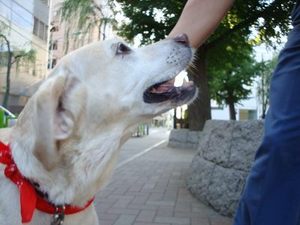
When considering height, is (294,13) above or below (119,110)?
above

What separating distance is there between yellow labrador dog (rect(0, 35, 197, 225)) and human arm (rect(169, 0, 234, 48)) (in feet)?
0.31

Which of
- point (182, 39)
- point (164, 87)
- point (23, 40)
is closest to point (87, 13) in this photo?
point (23, 40)

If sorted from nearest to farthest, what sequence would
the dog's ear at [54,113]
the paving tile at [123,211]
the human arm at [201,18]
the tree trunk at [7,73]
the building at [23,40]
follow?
the dog's ear at [54,113], the human arm at [201,18], the paving tile at [123,211], the tree trunk at [7,73], the building at [23,40]

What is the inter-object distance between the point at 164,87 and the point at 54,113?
798 mm

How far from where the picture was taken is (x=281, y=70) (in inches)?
77.4

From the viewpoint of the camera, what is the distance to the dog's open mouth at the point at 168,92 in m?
2.53

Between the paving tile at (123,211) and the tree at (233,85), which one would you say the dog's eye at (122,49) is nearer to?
the paving tile at (123,211)

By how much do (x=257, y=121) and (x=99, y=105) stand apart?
2792 mm

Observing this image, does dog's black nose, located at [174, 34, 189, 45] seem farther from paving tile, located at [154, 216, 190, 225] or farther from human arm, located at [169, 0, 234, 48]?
paving tile, located at [154, 216, 190, 225]

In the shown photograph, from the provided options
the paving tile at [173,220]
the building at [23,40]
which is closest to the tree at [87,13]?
the building at [23,40]

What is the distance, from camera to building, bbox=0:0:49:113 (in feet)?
50.6

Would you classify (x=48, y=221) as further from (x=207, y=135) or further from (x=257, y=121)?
(x=207, y=135)

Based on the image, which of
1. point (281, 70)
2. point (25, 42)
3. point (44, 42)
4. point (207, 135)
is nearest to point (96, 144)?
point (281, 70)

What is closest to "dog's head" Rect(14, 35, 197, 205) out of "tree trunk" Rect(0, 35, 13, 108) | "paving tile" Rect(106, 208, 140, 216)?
"paving tile" Rect(106, 208, 140, 216)
